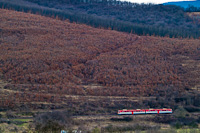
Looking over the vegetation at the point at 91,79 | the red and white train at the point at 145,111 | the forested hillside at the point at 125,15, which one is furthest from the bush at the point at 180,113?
the forested hillside at the point at 125,15

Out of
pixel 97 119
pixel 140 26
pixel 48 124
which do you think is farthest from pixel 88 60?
pixel 140 26

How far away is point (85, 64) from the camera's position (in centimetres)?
2503

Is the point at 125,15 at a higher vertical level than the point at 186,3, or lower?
lower

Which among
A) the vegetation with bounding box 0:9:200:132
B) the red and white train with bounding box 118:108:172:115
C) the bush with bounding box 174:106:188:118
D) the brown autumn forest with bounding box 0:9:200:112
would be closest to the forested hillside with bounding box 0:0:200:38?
the brown autumn forest with bounding box 0:9:200:112

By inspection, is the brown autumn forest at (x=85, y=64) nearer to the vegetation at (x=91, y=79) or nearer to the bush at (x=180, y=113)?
the vegetation at (x=91, y=79)

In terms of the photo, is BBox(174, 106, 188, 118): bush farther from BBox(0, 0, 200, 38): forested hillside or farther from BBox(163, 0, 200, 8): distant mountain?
BBox(163, 0, 200, 8): distant mountain

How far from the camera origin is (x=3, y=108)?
15141 mm

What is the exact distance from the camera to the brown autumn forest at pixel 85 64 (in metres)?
19.0

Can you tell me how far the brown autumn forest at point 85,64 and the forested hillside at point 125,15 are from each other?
237 inches

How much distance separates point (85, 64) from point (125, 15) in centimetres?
2718

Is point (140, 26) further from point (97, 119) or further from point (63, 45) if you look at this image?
point (97, 119)

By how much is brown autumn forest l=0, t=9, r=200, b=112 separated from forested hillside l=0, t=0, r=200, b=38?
601 centimetres

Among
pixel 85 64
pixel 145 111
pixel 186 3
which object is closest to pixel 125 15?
pixel 186 3

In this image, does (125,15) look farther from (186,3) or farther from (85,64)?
(85,64)
